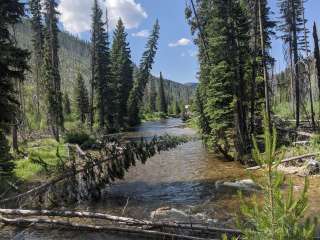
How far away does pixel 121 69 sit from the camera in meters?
62.5

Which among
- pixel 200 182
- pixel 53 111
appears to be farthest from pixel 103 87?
pixel 200 182

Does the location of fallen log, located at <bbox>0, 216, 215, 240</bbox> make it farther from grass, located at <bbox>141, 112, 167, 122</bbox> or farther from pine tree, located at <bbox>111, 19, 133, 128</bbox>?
grass, located at <bbox>141, 112, 167, 122</bbox>

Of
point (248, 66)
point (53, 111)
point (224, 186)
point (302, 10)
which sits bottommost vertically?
point (224, 186)

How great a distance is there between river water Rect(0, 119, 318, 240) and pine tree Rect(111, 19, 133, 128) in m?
34.7

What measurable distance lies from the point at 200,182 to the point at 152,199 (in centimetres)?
376

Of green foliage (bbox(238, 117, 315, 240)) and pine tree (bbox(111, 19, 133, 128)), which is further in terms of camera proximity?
pine tree (bbox(111, 19, 133, 128))

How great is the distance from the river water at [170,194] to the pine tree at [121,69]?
3469 cm

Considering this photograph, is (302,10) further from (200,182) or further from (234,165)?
(200,182)

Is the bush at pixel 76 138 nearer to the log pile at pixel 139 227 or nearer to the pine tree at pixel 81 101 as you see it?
the log pile at pixel 139 227

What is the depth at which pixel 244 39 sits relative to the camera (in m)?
23.9

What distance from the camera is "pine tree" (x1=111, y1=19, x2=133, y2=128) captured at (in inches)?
2293

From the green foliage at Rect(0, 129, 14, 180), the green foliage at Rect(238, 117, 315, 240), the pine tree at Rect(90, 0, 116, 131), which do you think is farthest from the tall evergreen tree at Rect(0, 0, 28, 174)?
the pine tree at Rect(90, 0, 116, 131)

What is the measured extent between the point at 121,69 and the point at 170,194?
4836cm

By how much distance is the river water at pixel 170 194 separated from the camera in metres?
11.0
